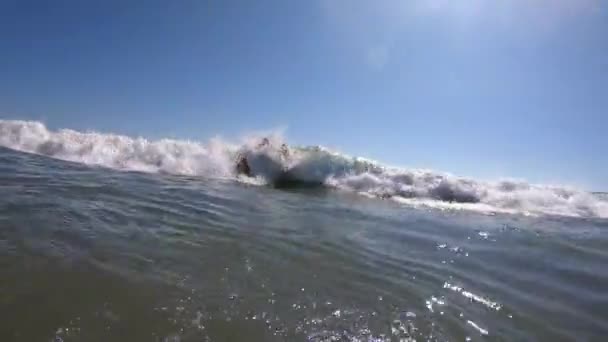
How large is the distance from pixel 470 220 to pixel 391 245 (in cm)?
514

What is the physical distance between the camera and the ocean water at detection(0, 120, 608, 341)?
3.51 meters

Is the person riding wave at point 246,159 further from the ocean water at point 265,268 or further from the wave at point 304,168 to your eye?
the ocean water at point 265,268

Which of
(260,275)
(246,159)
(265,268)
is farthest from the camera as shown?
(246,159)

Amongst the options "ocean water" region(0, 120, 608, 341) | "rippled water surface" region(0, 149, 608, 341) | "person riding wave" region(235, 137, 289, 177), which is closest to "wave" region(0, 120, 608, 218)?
"person riding wave" region(235, 137, 289, 177)

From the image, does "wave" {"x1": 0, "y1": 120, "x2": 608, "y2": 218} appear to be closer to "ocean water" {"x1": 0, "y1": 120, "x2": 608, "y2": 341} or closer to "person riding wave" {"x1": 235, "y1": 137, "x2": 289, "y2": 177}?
"person riding wave" {"x1": 235, "y1": 137, "x2": 289, "y2": 177}

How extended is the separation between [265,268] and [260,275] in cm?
25

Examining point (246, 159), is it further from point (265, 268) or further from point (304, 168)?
point (265, 268)

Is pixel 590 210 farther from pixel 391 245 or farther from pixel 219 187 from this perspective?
pixel 219 187

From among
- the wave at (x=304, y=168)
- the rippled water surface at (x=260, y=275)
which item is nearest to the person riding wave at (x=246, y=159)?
the wave at (x=304, y=168)

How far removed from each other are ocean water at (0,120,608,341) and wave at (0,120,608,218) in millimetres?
3750

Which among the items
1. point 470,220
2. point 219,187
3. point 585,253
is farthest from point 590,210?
point 219,187

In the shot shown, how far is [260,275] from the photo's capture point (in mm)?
4664

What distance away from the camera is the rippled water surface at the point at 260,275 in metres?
3.47

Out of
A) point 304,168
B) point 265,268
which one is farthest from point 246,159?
point 265,268
